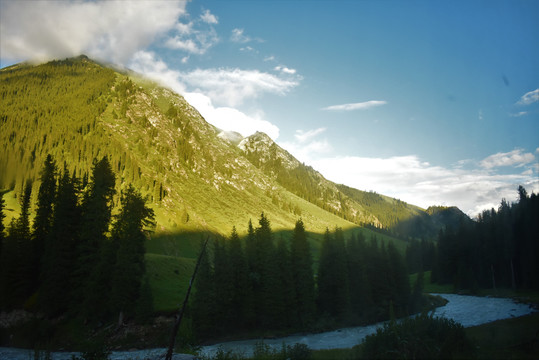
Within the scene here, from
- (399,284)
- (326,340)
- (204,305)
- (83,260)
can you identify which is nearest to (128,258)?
(83,260)

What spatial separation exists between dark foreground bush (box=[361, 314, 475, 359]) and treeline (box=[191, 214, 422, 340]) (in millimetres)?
37287

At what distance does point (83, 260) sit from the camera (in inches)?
2046

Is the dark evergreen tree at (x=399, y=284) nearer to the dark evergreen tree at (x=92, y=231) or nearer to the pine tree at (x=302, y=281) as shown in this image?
the pine tree at (x=302, y=281)

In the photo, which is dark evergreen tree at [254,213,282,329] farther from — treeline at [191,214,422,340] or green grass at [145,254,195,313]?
green grass at [145,254,195,313]

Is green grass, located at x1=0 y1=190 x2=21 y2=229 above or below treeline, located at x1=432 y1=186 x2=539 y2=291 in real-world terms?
above

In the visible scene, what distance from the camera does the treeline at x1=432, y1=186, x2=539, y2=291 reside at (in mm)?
88500

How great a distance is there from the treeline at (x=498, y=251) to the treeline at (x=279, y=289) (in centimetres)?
4322

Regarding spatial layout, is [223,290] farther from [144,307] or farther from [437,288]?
[437,288]

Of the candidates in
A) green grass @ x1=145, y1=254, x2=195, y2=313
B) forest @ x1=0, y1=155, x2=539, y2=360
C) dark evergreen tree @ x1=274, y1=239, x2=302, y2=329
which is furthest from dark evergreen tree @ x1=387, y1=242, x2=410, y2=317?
green grass @ x1=145, y1=254, x2=195, y2=313

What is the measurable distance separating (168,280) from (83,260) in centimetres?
2007

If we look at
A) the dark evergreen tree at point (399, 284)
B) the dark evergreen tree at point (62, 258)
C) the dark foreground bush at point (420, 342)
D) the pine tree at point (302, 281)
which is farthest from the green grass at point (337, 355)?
the dark evergreen tree at point (399, 284)

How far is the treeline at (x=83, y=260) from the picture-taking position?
49844 mm

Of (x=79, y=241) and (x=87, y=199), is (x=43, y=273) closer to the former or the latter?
Result: (x=79, y=241)

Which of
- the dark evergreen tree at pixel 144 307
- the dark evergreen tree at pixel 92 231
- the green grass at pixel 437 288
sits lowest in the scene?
the green grass at pixel 437 288
